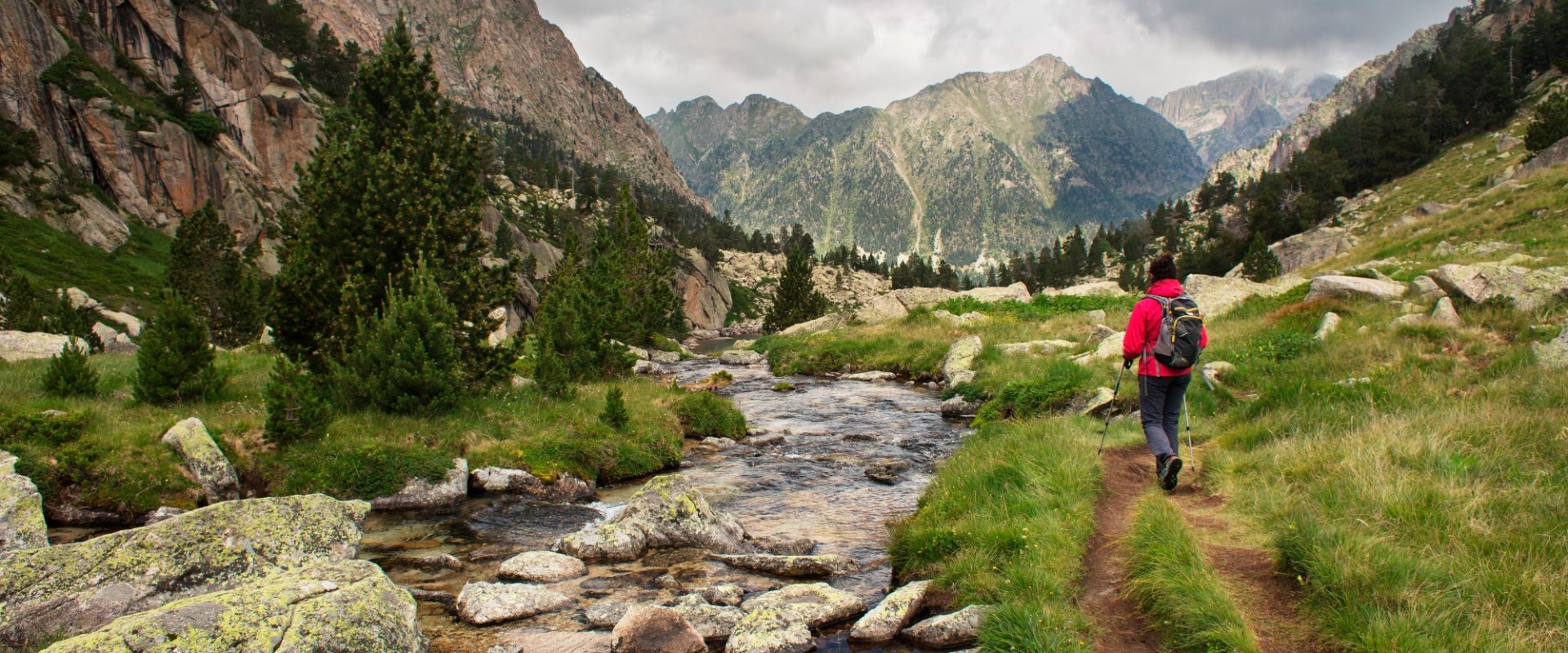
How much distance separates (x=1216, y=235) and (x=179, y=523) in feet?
422

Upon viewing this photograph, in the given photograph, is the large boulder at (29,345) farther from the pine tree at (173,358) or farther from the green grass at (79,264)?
the green grass at (79,264)

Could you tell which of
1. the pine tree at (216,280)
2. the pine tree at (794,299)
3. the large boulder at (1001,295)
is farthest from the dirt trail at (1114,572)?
the pine tree at (794,299)

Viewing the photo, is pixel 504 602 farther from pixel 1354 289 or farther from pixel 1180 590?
pixel 1354 289

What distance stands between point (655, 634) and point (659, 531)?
440 cm

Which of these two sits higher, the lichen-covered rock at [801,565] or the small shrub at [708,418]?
the small shrub at [708,418]

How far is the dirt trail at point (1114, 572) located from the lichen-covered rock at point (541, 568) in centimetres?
720

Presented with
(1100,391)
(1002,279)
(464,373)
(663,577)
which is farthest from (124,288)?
(1002,279)

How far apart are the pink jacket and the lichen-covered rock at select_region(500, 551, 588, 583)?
9.31 metres

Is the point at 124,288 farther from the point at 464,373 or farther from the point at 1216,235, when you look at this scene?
the point at 1216,235

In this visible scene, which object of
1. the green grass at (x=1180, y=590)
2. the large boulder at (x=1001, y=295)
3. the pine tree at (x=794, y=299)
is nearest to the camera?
the green grass at (x=1180, y=590)

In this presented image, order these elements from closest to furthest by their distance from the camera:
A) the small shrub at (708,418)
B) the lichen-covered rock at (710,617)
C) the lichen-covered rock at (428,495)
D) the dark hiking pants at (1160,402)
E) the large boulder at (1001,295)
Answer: the lichen-covered rock at (710,617), the dark hiking pants at (1160,402), the lichen-covered rock at (428,495), the small shrub at (708,418), the large boulder at (1001,295)

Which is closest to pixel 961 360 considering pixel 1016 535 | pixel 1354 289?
pixel 1354 289

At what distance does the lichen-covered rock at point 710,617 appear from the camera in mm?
8062

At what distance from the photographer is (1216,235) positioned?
110 meters
